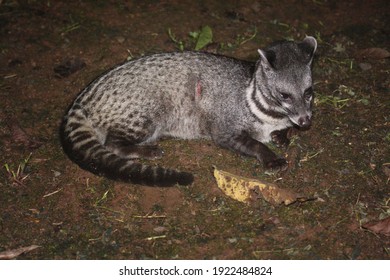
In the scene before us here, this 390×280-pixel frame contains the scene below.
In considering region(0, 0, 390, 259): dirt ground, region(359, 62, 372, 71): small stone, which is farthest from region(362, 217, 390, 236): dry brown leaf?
region(359, 62, 372, 71): small stone

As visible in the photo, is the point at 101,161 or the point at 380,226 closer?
the point at 380,226

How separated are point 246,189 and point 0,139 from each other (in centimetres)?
311

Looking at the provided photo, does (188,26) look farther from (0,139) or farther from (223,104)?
(0,139)

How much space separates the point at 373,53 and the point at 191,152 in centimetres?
324

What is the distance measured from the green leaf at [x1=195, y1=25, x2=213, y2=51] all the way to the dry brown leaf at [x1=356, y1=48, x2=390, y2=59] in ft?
7.08

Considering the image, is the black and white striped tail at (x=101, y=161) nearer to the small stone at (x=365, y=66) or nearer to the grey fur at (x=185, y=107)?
the grey fur at (x=185, y=107)

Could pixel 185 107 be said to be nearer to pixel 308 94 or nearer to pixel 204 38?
pixel 308 94

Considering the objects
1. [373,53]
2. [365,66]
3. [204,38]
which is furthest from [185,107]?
[373,53]

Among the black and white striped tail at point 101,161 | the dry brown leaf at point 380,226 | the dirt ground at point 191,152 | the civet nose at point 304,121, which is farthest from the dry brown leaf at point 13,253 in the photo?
the dry brown leaf at point 380,226

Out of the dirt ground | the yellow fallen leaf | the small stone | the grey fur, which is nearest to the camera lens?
the dirt ground

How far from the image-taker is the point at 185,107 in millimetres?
6449

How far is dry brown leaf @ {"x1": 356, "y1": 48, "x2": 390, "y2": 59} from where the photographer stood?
7.53 m

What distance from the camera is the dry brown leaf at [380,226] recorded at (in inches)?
197

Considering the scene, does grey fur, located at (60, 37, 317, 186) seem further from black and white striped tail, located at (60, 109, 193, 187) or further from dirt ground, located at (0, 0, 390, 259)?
dirt ground, located at (0, 0, 390, 259)
